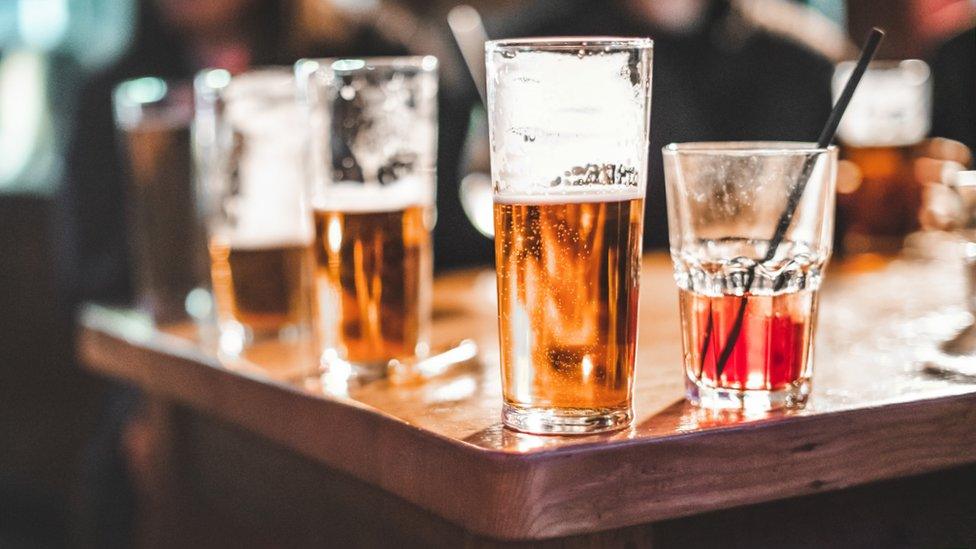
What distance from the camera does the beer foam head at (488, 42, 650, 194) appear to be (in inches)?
31.0

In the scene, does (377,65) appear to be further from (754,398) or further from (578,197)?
(754,398)

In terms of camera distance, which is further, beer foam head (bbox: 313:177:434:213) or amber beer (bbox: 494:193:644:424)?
beer foam head (bbox: 313:177:434:213)

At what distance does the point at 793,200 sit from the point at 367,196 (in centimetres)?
40

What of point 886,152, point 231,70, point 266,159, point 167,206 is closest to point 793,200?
point 266,159

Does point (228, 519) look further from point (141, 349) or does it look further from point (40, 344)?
point (40, 344)

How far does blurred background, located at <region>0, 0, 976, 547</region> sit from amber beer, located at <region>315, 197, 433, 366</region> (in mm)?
1618

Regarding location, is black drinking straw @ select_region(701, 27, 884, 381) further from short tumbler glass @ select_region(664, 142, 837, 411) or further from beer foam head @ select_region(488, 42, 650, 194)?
beer foam head @ select_region(488, 42, 650, 194)

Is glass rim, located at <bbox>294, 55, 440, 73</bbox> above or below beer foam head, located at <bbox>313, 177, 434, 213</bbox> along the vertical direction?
above

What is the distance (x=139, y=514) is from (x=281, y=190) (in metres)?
1.18

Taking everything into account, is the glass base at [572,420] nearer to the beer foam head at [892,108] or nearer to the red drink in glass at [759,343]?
the red drink in glass at [759,343]

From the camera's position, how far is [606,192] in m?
0.80

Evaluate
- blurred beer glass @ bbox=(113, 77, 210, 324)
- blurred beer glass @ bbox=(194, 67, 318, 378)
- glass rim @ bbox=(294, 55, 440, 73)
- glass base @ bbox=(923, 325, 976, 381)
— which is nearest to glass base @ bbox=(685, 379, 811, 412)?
glass base @ bbox=(923, 325, 976, 381)

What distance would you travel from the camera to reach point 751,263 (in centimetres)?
89

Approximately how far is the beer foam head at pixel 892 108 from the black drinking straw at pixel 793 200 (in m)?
0.96
